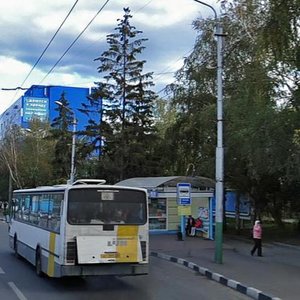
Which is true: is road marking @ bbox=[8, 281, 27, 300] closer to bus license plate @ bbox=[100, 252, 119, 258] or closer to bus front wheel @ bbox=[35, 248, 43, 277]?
bus front wheel @ bbox=[35, 248, 43, 277]

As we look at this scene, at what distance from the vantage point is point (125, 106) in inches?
1709

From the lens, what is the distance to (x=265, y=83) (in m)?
18.1

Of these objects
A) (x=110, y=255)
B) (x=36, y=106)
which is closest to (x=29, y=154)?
(x=36, y=106)

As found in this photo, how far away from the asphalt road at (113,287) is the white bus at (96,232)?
0.39 m

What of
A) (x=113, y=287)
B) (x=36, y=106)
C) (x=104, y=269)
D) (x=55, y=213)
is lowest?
(x=113, y=287)

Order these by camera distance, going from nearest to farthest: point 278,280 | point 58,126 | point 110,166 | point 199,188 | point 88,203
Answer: point 88,203, point 278,280, point 199,188, point 110,166, point 58,126

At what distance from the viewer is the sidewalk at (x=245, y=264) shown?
12701mm

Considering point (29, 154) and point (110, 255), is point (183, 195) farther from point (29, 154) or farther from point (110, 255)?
point (29, 154)

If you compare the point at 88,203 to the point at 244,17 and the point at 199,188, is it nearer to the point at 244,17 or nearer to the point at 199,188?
the point at 244,17

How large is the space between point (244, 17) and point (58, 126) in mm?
43468

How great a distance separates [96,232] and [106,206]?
69 cm

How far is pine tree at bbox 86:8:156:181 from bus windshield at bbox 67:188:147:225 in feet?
95.2

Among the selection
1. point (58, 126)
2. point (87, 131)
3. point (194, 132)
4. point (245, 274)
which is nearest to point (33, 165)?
point (58, 126)

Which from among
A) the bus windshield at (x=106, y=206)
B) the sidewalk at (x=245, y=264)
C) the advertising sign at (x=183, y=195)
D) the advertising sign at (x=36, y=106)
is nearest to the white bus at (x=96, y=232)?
the bus windshield at (x=106, y=206)
